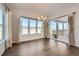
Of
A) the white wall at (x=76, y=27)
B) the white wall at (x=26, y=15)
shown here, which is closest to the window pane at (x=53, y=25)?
the white wall at (x=26, y=15)

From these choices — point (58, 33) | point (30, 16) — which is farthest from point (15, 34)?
point (58, 33)

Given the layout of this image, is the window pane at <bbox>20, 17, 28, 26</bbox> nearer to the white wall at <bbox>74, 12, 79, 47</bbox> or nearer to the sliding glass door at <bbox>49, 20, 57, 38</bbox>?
the sliding glass door at <bbox>49, 20, 57, 38</bbox>

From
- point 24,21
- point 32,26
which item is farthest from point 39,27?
point 24,21

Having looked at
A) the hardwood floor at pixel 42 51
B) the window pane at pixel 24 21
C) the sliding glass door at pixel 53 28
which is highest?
the window pane at pixel 24 21

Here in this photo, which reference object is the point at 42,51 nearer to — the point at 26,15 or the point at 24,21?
the point at 24,21

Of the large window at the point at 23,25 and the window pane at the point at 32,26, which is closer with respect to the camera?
the large window at the point at 23,25

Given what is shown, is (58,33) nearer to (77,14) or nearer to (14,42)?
(77,14)

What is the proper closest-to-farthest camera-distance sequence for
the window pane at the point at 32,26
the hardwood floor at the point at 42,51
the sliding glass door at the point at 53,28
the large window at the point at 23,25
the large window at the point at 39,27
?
the hardwood floor at the point at 42,51, the large window at the point at 23,25, the window pane at the point at 32,26, the sliding glass door at the point at 53,28, the large window at the point at 39,27

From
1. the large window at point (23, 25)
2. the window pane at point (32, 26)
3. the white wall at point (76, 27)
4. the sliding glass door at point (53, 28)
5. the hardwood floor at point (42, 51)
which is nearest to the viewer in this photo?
the hardwood floor at point (42, 51)

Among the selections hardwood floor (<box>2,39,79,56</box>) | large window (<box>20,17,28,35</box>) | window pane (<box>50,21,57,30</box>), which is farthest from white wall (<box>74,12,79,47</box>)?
large window (<box>20,17,28,35</box>)

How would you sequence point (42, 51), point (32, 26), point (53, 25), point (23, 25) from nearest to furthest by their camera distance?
point (42, 51), point (23, 25), point (32, 26), point (53, 25)

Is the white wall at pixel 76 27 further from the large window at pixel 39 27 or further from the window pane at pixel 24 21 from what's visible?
the large window at pixel 39 27

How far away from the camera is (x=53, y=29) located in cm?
988

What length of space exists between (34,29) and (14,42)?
2825mm
